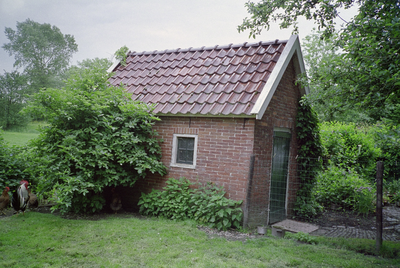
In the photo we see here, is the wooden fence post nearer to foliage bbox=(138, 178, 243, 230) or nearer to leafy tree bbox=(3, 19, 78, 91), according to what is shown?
foliage bbox=(138, 178, 243, 230)

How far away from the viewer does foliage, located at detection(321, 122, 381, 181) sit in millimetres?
12133

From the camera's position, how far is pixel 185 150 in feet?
26.3

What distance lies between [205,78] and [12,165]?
6.10 meters

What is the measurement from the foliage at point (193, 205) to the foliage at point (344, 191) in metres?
4.10

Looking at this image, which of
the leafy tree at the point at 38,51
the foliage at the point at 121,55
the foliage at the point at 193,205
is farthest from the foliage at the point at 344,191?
the leafy tree at the point at 38,51

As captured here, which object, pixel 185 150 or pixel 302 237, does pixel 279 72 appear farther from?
pixel 302 237

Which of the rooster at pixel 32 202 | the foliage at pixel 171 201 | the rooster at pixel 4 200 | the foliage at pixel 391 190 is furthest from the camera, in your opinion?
the foliage at pixel 391 190

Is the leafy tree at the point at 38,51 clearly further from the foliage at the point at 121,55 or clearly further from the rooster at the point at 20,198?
the rooster at the point at 20,198

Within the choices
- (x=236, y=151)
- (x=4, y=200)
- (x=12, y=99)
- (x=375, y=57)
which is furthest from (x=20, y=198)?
(x=12, y=99)

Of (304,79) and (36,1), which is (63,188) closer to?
(304,79)

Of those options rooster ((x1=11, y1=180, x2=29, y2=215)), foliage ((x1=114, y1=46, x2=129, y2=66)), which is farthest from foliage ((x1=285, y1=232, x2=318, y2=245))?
foliage ((x1=114, y1=46, x2=129, y2=66))

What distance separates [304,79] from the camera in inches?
299

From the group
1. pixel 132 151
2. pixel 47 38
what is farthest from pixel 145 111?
pixel 47 38

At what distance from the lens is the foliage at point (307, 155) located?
8896 mm
